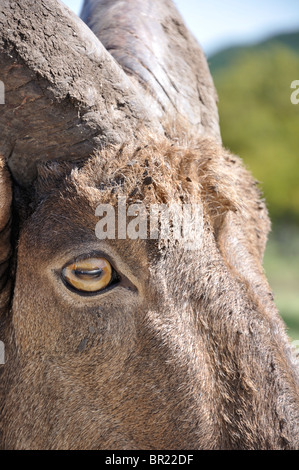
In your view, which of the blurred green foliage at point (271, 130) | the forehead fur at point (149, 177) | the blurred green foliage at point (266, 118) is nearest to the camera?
the forehead fur at point (149, 177)

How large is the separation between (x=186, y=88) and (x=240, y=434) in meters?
2.93

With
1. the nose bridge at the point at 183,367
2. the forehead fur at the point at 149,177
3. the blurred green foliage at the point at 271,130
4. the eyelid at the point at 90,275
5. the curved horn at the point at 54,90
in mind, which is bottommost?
the nose bridge at the point at 183,367

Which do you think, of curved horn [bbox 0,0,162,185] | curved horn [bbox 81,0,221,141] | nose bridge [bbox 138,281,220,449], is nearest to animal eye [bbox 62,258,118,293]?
nose bridge [bbox 138,281,220,449]

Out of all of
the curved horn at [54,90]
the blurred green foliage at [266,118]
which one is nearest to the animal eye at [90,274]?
the curved horn at [54,90]

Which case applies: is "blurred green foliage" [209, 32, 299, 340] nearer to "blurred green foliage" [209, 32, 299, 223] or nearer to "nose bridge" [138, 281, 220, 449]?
"blurred green foliage" [209, 32, 299, 223]

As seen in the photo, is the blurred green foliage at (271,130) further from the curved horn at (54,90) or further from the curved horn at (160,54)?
the curved horn at (54,90)

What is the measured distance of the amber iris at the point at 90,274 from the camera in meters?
4.22

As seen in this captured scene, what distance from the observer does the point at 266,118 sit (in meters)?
47.7

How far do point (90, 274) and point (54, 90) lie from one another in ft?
3.71

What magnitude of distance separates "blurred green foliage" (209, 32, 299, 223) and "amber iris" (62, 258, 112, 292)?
33.5 meters

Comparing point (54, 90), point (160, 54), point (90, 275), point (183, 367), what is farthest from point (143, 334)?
point (160, 54)

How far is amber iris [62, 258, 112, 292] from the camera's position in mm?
4223

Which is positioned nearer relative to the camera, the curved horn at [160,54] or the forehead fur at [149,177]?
the forehead fur at [149,177]
